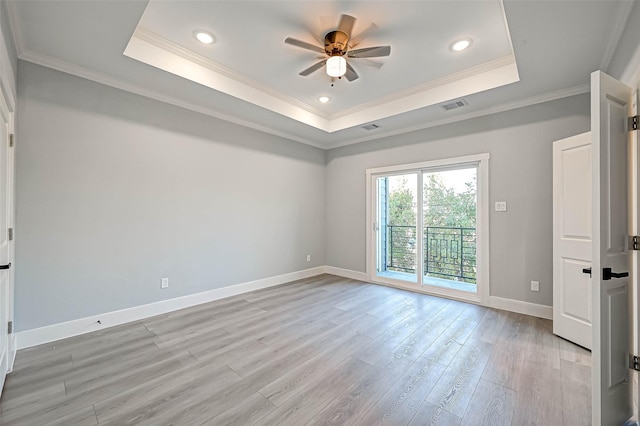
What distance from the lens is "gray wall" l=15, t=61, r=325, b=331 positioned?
106 inches

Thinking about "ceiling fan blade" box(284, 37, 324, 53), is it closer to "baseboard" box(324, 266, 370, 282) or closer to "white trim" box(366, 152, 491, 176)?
"white trim" box(366, 152, 491, 176)

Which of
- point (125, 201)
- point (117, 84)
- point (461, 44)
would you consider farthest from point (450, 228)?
point (117, 84)

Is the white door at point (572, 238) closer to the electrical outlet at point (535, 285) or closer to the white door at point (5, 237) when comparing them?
the electrical outlet at point (535, 285)

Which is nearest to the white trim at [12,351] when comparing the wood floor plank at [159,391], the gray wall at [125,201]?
the gray wall at [125,201]

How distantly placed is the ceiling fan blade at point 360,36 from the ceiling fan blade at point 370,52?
0.39 feet

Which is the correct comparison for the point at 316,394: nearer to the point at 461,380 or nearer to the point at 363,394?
the point at 363,394

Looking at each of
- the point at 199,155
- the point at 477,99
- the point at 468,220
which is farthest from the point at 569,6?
the point at 199,155

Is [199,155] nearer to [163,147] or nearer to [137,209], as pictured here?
[163,147]

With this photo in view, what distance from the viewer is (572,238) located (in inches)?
112

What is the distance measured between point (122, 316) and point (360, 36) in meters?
4.06

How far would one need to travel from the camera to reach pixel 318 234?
19.0 feet

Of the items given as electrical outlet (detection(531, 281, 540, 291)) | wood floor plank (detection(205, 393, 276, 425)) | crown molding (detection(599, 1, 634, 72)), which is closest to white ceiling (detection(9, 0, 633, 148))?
crown molding (detection(599, 1, 634, 72))

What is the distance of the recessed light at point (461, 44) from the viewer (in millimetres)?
2760

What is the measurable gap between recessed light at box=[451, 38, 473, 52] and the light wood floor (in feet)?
10.1
